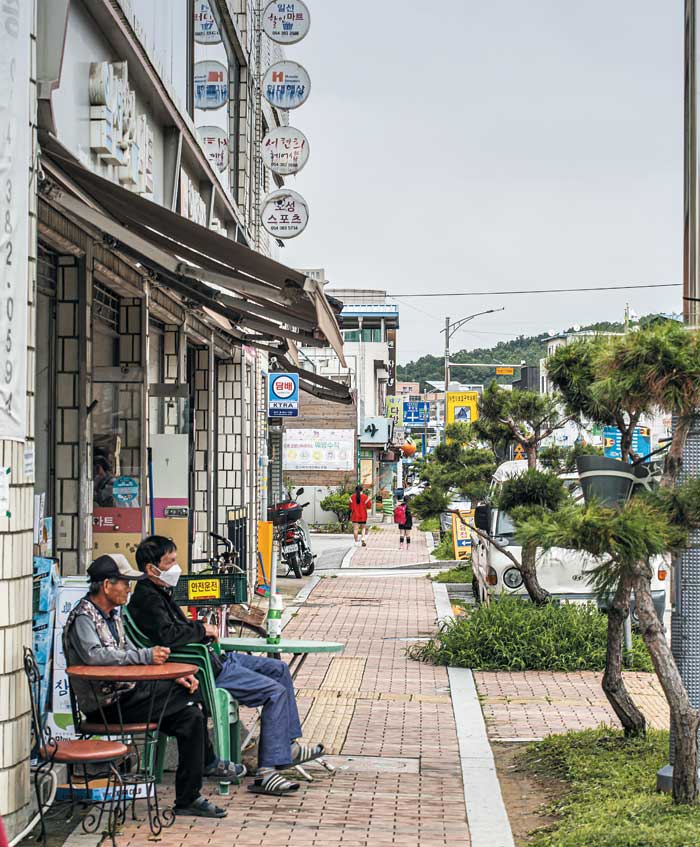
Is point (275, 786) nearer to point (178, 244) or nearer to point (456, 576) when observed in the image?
point (178, 244)

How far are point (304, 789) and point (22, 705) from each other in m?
2.05

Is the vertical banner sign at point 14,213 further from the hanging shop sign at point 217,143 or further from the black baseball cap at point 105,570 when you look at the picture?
the hanging shop sign at point 217,143

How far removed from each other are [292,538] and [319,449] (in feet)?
73.0

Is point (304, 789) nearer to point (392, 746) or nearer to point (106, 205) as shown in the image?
point (392, 746)

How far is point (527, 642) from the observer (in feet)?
40.2

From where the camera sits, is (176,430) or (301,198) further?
(301,198)

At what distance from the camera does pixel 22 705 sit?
6023 millimetres

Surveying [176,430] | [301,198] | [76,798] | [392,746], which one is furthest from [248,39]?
[76,798]

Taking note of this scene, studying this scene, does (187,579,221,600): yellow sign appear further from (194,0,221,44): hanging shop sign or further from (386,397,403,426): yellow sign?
(386,397,403,426): yellow sign

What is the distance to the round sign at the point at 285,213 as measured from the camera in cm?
1858

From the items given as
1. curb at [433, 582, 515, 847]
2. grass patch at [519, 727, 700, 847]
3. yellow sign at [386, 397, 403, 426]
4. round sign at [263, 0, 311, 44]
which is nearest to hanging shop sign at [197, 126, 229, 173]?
round sign at [263, 0, 311, 44]

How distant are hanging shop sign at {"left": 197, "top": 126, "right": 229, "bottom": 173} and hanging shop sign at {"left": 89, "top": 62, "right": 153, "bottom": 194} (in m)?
5.15

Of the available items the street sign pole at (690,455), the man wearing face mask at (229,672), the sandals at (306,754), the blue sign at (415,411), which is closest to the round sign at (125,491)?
the man wearing face mask at (229,672)

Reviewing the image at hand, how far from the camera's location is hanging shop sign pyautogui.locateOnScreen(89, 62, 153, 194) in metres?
8.25
